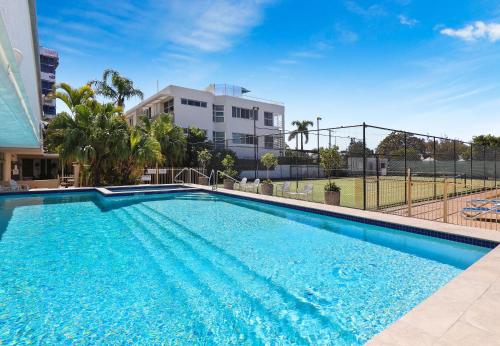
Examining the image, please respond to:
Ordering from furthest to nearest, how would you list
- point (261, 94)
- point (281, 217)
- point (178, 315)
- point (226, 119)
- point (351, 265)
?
point (261, 94) < point (226, 119) < point (281, 217) < point (351, 265) < point (178, 315)

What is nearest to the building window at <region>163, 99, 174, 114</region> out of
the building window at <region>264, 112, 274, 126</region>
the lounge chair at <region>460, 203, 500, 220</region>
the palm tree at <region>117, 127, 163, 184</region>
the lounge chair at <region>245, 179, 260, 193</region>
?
the palm tree at <region>117, 127, 163, 184</region>

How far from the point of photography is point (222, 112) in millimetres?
29547

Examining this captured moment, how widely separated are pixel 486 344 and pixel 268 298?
246 cm

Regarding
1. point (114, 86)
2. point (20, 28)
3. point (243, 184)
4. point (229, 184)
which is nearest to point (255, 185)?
point (243, 184)

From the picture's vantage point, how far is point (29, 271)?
5.33m

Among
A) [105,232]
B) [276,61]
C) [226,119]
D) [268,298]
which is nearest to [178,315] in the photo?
[268,298]

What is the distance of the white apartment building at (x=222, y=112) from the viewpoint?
26781 mm

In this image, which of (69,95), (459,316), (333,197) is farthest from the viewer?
(69,95)

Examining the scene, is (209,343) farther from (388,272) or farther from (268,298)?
(388,272)

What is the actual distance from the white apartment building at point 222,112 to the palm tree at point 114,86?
2569 millimetres

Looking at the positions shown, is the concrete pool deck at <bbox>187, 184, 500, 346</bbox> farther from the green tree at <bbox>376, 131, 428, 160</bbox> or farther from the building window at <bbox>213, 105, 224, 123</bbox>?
the building window at <bbox>213, 105, 224, 123</bbox>

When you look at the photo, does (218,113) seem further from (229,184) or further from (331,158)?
(331,158)

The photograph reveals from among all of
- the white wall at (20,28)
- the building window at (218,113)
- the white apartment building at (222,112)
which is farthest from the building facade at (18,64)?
the building window at (218,113)

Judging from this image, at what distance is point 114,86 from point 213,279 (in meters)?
25.2
